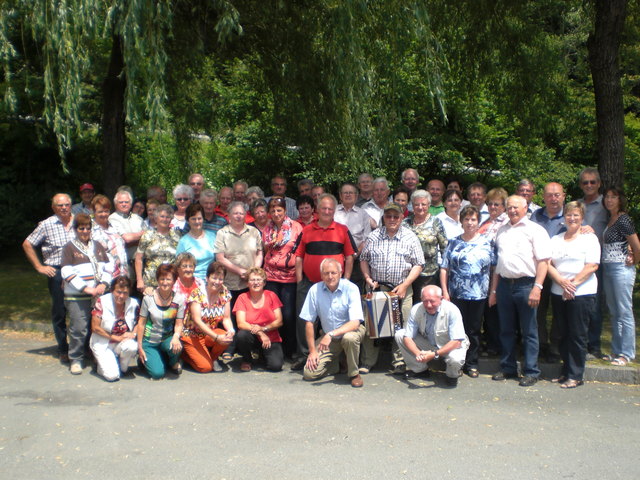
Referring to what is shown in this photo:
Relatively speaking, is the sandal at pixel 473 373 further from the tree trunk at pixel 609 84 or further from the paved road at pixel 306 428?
the tree trunk at pixel 609 84

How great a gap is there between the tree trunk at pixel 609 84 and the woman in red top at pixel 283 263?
4.24m

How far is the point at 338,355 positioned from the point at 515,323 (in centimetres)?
183

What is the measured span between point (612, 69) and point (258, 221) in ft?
16.3

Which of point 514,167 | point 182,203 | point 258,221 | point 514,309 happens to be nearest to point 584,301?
point 514,309

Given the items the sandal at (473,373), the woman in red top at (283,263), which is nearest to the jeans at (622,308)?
the sandal at (473,373)

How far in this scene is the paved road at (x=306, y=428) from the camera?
461cm

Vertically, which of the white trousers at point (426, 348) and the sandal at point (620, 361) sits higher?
the white trousers at point (426, 348)

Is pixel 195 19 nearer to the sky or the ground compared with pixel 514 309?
nearer to the sky

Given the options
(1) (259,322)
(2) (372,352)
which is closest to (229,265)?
(1) (259,322)

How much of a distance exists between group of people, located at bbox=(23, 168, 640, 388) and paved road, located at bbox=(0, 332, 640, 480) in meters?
0.31

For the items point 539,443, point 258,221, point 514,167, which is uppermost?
point 514,167

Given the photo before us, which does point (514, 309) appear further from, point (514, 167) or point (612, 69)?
point (514, 167)

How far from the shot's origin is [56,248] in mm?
7402

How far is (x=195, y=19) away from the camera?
9219 millimetres
